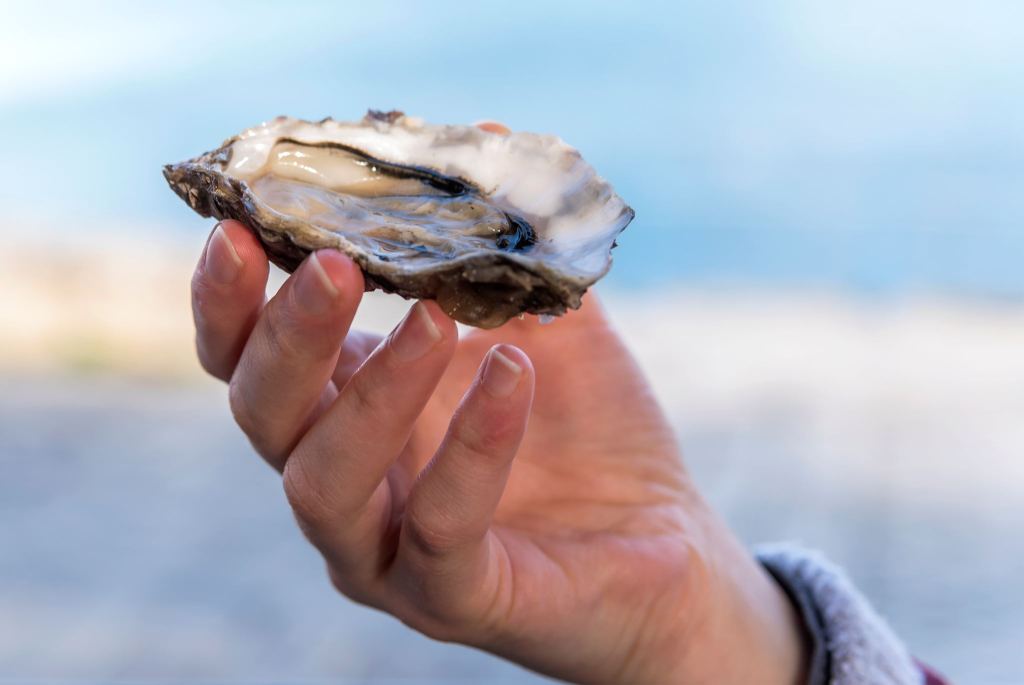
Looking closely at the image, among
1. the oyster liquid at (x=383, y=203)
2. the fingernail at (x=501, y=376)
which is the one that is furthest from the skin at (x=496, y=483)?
the oyster liquid at (x=383, y=203)

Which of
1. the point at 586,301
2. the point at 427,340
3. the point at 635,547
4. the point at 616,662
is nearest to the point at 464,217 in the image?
the point at 586,301

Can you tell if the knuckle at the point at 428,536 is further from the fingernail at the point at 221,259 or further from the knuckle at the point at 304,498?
the fingernail at the point at 221,259

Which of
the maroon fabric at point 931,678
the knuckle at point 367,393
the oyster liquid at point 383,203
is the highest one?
the oyster liquid at point 383,203

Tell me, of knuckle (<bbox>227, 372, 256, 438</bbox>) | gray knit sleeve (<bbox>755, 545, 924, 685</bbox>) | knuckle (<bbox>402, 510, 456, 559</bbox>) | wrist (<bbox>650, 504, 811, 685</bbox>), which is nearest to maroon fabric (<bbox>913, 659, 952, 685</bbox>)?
gray knit sleeve (<bbox>755, 545, 924, 685</bbox>)

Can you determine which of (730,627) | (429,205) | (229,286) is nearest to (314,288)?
(229,286)

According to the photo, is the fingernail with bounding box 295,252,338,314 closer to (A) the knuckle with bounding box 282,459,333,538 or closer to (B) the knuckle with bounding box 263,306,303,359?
(B) the knuckle with bounding box 263,306,303,359

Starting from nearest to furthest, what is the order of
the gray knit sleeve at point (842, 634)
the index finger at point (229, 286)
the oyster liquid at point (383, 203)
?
1. the index finger at point (229, 286)
2. the oyster liquid at point (383, 203)
3. the gray knit sleeve at point (842, 634)

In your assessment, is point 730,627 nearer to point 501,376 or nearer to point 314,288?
point 501,376

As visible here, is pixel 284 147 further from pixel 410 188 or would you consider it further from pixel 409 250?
pixel 409 250
